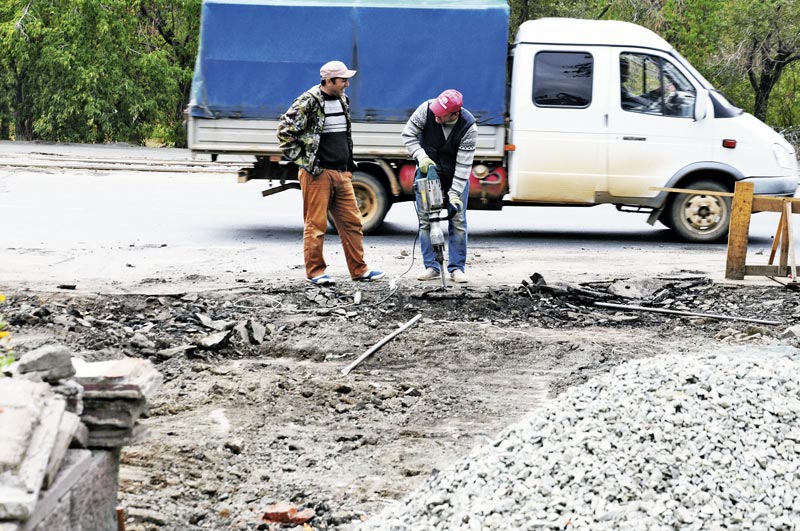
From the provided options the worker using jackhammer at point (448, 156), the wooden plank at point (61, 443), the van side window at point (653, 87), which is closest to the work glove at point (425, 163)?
the worker using jackhammer at point (448, 156)

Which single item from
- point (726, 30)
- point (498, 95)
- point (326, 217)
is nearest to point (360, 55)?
point (498, 95)

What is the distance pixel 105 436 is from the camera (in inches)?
154

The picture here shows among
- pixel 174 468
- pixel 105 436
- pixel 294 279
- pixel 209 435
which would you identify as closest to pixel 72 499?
pixel 105 436

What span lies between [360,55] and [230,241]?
104 inches

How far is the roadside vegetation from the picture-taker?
27438 millimetres

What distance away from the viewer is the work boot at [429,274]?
32.1 ft

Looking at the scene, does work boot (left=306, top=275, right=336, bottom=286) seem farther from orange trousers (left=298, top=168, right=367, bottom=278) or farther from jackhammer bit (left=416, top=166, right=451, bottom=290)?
jackhammer bit (left=416, top=166, right=451, bottom=290)

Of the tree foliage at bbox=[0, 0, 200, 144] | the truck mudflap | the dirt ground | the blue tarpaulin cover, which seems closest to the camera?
the dirt ground

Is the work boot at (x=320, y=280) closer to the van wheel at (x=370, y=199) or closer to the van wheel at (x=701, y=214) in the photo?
the van wheel at (x=370, y=199)

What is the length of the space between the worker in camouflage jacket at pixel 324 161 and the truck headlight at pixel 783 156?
18.4 feet

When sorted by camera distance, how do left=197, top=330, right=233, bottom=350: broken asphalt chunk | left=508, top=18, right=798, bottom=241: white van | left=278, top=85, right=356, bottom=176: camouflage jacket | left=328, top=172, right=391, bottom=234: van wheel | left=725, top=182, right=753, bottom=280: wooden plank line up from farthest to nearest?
left=328, top=172, right=391, bottom=234: van wheel
left=508, top=18, right=798, bottom=241: white van
left=725, top=182, right=753, bottom=280: wooden plank
left=278, top=85, right=356, bottom=176: camouflage jacket
left=197, top=330, right=233, bottom=350: broken asphalt chunk

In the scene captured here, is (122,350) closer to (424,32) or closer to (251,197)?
(424,32)

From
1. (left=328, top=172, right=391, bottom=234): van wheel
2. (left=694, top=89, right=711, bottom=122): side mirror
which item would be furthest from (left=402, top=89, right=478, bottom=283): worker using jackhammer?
(left=694, top=89, right=711, bottom=122): side mirror

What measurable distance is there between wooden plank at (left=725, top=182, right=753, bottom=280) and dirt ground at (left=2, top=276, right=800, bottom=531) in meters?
0.35
